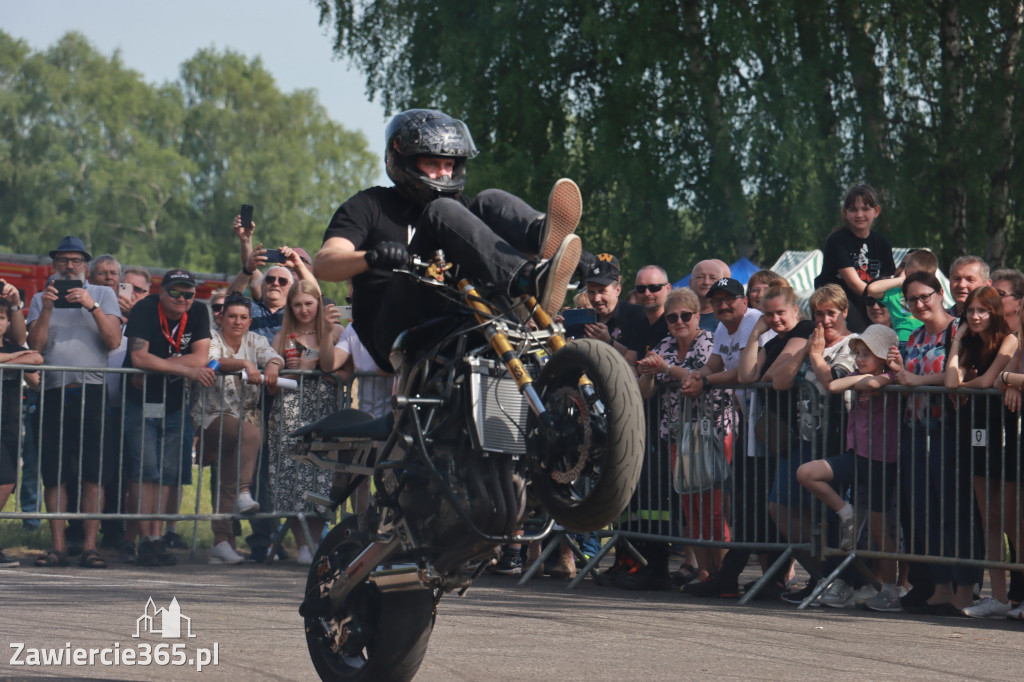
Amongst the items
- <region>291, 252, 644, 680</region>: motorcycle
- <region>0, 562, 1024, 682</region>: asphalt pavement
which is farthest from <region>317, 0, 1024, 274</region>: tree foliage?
<region>291, 252, 644, 680</region>: motorcycle

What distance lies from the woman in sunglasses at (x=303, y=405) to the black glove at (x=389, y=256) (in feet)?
17.9

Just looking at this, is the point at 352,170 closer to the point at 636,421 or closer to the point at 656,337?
the point at 656,337

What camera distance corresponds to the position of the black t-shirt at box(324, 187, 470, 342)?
17.3ft

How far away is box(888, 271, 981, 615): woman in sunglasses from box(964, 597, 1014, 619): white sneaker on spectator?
0.17 metres

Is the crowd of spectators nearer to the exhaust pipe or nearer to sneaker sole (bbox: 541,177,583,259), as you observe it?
the exhaust pipe

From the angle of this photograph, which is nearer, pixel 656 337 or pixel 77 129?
pixel 656 337

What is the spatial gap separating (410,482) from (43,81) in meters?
68.5

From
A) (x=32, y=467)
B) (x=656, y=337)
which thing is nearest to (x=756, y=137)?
(x=656, y=337)

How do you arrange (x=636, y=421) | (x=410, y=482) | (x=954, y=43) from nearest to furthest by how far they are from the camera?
(x=636, y=421) < (x=410, y=482) < (x=954, y=43)

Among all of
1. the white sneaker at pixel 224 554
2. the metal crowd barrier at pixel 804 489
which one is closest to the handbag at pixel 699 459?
the metal crowd barrier at pixel 804 489

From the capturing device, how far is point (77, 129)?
69.2 metres

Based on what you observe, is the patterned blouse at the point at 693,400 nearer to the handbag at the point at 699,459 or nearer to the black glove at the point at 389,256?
the handbag at the point at 699,459

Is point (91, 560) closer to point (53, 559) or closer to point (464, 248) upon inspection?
point (53, 559)

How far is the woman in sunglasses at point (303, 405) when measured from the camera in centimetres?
1024
